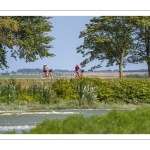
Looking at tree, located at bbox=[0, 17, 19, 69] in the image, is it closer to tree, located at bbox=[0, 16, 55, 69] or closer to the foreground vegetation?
tree, located at bbox=[0, 16, 55, 69]

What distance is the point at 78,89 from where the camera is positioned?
747 inches

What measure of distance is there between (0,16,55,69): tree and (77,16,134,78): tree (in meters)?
2.54

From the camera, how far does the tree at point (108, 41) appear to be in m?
20.0

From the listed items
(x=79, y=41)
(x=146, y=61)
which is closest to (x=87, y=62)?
(x=79, y=41)

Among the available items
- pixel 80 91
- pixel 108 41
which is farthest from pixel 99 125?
pixel 108 41

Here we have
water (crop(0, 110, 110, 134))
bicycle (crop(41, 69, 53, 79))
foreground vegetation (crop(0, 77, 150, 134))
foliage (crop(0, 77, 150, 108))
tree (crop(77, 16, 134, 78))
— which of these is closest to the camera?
water (crop(0, 110, 110, 134))

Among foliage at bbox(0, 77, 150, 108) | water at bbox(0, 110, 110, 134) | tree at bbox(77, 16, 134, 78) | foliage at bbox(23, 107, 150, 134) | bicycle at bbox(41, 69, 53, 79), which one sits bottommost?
water at bbox(0, 110, 110, 134)

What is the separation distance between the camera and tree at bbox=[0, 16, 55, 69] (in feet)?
77.3

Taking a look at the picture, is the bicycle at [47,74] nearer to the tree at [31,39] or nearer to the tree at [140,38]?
the tree at [140,38]

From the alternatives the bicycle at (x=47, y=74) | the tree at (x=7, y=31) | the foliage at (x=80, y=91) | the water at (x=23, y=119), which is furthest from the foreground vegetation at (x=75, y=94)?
the tree at (x=7, y=31)

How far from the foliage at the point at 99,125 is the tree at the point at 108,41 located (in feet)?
25.9

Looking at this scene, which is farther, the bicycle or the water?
the bicycle

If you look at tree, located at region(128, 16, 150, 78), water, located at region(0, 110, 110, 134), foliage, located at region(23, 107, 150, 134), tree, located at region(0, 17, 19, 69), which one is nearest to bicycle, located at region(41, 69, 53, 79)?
water, located at region(0, 110, 110, 134)
